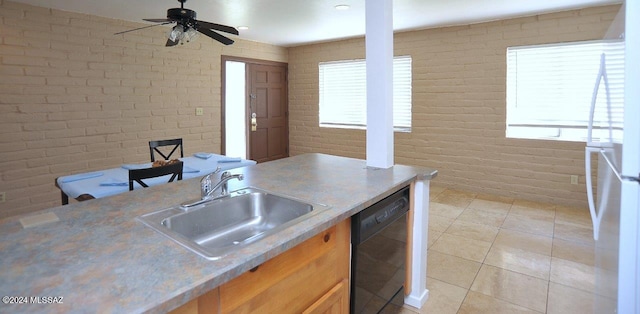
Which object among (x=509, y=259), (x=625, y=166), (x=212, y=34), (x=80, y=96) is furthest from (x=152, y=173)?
(x=509, y=259)

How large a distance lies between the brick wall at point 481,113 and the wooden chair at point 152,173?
3682 millimetres

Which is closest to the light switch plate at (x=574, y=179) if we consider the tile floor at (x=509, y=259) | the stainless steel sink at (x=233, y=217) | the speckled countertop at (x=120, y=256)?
the tile floor at (x=509, y=259)

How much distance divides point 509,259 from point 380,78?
6.22ft

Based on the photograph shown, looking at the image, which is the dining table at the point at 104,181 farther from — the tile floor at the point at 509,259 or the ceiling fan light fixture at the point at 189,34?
the tile floor at the point at 509,259

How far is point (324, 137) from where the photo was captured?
639 centimetres

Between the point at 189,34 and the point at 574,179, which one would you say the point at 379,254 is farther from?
the point at 574,179

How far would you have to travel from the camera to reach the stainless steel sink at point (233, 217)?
1414 mm

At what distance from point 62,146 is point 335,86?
4103 millimetres

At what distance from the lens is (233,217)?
65.1 inches

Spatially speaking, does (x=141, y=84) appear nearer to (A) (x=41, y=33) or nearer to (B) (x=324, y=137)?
(A) (x=41, y=33)

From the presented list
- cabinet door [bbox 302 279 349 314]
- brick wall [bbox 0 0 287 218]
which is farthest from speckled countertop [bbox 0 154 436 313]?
brick wall [bbox 0 0 287 218]

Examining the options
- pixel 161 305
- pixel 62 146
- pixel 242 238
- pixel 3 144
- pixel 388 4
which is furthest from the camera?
pixel 62 146

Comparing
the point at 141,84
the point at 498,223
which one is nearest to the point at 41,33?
the point at 141,84

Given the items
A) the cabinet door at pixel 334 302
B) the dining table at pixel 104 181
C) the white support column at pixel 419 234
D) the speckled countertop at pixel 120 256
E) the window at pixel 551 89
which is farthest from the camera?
the window at pixel 551 89
